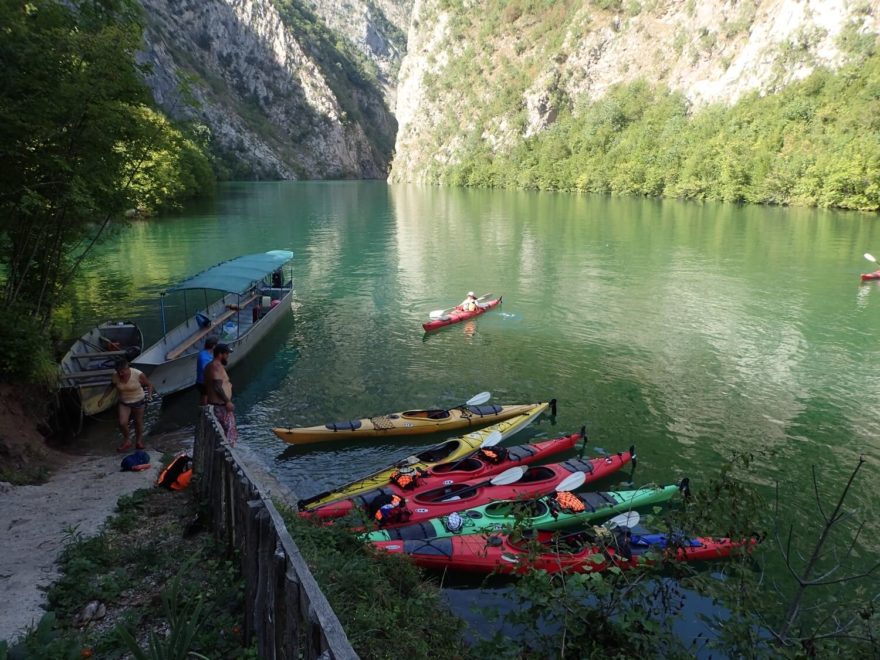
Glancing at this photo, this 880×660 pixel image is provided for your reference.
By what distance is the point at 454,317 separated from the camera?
894 inches

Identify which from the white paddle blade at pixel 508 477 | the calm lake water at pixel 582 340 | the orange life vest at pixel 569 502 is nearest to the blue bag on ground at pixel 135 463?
the calm lake water at pixel 582 340

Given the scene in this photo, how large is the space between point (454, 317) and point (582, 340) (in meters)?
5.15

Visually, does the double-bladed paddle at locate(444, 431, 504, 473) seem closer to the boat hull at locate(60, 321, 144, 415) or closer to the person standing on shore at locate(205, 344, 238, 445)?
the person standing on shore at locate(205, 344, 238, 445)

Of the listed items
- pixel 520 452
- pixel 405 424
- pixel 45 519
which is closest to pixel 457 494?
pixel 520 452

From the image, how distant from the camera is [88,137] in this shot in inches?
432

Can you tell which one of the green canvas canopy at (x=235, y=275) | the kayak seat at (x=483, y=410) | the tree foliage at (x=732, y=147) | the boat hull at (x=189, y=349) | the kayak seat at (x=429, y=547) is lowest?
the kayak seat at (x=429, y=547)

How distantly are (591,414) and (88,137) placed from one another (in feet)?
43.3

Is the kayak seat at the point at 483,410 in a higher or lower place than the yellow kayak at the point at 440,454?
higher

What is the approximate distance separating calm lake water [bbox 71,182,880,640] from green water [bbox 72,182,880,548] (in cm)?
8

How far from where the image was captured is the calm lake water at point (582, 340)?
13.6 metres

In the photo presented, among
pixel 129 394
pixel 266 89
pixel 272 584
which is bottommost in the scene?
pixel 129 394

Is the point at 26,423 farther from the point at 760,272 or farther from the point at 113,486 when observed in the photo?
the point at 760,272

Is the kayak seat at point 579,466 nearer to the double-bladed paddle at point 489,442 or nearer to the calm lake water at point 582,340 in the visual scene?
the calm lake water at point 582,340

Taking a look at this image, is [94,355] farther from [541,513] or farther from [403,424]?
[541,513]
